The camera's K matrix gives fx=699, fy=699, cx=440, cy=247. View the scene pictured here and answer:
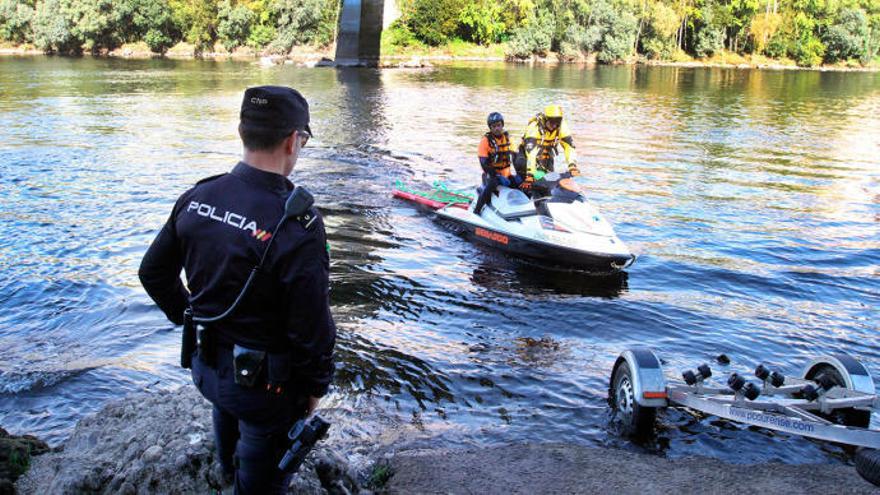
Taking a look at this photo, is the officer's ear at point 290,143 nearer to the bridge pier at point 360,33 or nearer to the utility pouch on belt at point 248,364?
the utility pouch on belt at point 248,364

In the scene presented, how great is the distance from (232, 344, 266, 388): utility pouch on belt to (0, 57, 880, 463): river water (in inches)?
115

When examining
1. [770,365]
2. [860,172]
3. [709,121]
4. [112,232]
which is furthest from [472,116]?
[770,365]

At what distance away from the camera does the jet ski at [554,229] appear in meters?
10.0

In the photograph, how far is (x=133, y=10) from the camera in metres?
75.7

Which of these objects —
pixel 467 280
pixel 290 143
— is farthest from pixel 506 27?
pixel 290 143

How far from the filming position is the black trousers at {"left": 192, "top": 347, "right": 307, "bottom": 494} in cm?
288

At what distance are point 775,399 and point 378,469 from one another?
3309mm

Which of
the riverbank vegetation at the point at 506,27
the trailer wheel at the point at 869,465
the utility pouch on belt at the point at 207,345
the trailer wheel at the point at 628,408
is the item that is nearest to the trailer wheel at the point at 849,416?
the trailer wheel at the point at 628,408

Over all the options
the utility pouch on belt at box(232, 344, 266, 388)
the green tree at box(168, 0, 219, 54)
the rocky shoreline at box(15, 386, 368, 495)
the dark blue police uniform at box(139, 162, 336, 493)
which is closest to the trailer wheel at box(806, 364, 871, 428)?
the rocky shoreline at box(15, 386, 368, 495)

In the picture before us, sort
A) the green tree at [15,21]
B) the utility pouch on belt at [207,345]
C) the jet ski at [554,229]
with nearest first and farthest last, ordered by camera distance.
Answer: the utility pouch on belt at [207,345], the jet ski at [554,229], the green tree at [15,21]

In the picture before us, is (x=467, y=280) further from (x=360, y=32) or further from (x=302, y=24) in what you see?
(x=302, y=24)

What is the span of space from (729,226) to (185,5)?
79792 millimetres

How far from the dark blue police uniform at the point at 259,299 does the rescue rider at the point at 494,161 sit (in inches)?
354

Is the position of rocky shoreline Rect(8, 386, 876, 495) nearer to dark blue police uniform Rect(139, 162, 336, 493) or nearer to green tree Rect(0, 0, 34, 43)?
dark blue police uniform Rect(139, 162, 336, 493)
